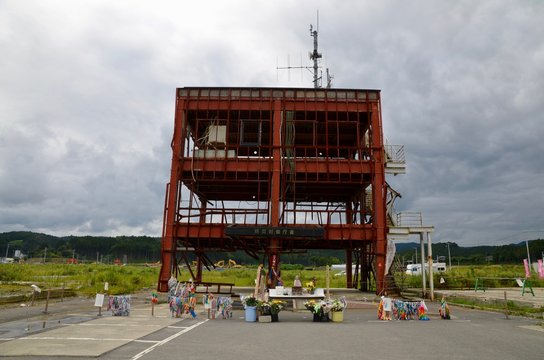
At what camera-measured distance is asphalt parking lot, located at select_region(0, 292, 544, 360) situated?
400 inches

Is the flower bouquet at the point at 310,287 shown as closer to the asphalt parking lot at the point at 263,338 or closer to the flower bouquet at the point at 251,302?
the asphalt parking lot at the point at 263,338

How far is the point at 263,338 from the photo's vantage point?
12797 millimetres

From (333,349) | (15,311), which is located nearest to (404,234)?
(333,349)

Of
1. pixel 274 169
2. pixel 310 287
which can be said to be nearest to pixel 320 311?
pixel 310 287

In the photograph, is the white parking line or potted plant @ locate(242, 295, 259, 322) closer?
the white parking line

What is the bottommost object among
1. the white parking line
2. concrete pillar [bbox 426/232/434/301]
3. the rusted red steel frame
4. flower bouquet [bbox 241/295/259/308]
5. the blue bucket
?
the white parking line

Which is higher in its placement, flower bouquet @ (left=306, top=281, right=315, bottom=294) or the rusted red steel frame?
the rusted red steel frame

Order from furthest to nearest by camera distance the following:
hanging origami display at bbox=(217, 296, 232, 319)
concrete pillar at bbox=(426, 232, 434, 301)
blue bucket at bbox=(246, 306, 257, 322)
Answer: concrete pillar at bbox=(426, 232, 434, 301) < hanging origami display at bbox=(217, 296, 232, 319) < blue bucket at bbox=(246, 306, 257, 322)

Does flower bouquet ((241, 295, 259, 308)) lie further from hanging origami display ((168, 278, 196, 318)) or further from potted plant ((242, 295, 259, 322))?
hanging origami display ((168, 278, 196, 318))

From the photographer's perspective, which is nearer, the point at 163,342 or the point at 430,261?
the point at 163,342

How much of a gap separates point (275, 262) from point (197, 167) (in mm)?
9197

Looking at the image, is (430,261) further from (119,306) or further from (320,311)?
(119,306)

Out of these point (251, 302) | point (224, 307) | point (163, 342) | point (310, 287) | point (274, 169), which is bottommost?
point (163, 342)

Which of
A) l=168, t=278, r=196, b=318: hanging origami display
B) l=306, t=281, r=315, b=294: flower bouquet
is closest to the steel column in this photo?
l=168, t=278, r=196, b=318: hanging origami display
